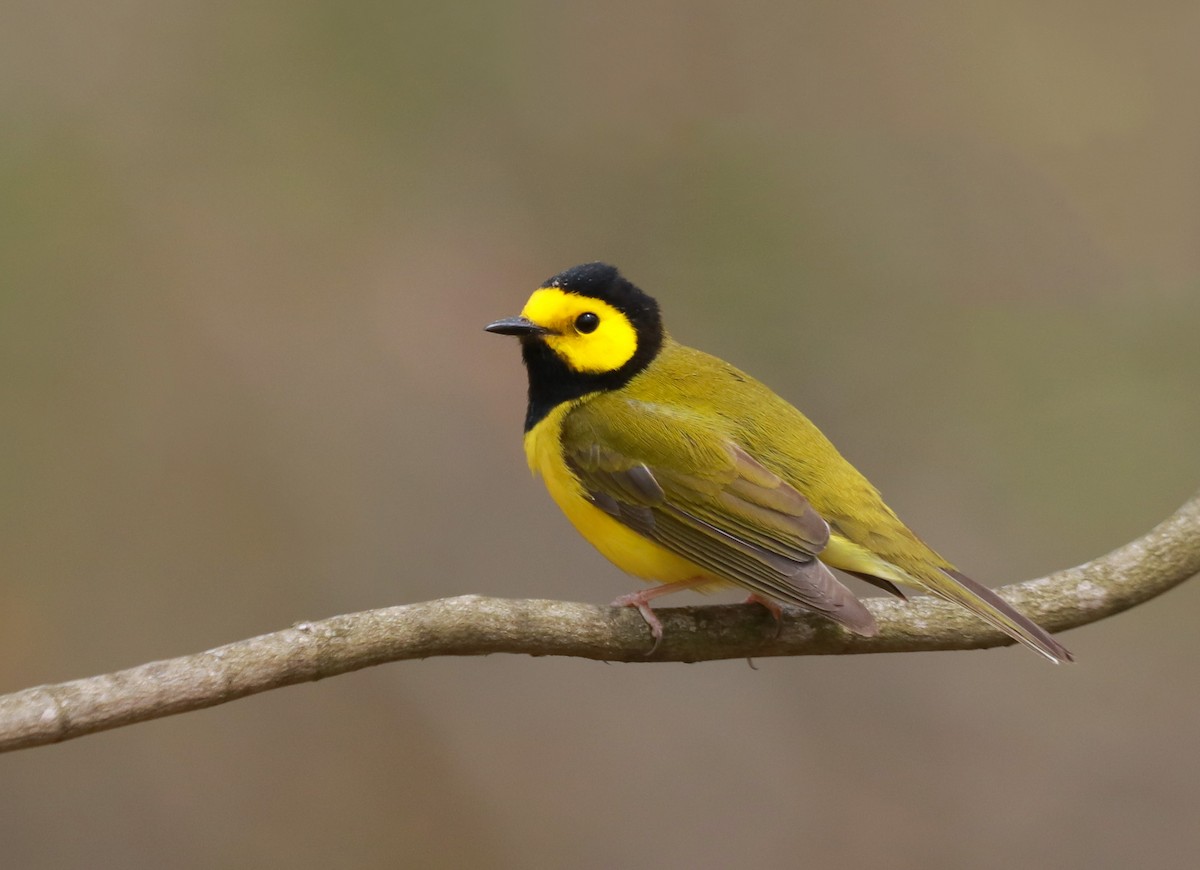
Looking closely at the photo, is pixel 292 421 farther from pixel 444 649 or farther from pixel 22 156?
pixel 444 649

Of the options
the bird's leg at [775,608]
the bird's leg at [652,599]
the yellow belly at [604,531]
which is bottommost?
the bird's leg at [775,608]

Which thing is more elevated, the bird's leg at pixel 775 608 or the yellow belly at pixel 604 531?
the yellow belly at pixel 604 531

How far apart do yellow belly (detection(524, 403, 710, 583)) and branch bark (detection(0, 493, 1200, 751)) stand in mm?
174

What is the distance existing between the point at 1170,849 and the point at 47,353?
4914 mm

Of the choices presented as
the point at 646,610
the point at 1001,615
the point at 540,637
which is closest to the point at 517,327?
the point at 646,610

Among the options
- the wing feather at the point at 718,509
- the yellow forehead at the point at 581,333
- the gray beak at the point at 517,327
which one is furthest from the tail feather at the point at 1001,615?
the gray beak at the point at 517,327

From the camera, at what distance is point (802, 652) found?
319 cm

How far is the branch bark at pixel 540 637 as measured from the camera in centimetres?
225

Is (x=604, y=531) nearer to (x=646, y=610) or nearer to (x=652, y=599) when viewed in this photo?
(x=652, y=599)

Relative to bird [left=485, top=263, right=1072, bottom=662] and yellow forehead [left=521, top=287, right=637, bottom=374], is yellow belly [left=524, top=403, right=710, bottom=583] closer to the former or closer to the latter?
bird [left=485, top=263, right=1072, bottom=662]

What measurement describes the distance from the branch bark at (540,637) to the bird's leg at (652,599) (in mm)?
24

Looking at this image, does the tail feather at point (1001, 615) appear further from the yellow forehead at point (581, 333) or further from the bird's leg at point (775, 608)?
the yellow forehead at point (581, 333)

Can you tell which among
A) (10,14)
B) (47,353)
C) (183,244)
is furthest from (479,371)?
(10,14)

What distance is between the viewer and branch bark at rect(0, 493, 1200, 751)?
2254mm
